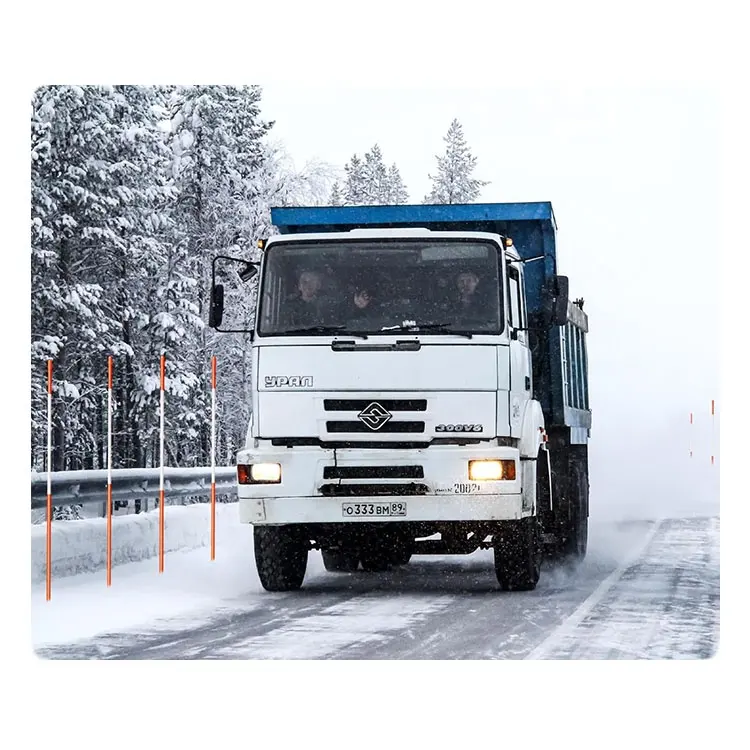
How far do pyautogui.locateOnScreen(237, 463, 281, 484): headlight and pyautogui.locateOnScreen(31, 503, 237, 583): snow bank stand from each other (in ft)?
6.27

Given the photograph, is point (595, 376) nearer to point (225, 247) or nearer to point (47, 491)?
point (47, 491)

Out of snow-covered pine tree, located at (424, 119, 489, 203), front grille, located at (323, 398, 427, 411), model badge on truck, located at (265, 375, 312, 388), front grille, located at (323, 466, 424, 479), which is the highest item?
snow-covered pine tree, located at (424, 119, 489, 203)

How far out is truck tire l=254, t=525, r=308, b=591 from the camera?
A: 12.8 meters

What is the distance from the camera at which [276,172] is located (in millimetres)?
29922

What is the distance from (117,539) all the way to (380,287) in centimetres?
414

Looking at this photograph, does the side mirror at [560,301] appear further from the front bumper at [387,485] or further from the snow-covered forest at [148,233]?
the snow-covered forest at [148,233]

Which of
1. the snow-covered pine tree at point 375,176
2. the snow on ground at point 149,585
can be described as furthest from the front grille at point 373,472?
the snow-covered pine tree at point 375,176

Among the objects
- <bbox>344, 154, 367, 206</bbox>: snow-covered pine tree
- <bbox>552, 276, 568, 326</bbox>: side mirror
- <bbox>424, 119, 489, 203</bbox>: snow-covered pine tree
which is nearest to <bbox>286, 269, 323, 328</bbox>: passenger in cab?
<bbox>552, 276, 568, 326</bbox>: side mirror

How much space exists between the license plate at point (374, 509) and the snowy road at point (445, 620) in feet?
2.38

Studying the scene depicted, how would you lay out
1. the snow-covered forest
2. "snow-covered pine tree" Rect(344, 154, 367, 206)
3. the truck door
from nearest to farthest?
the truck door
the snow-covered forest
"snow-covered pine tree" Rect(344, 154, 367, 206)

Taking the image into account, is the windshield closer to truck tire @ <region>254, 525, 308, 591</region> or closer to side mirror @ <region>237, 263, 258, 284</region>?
side mirror @ <region>237, 263, 258, 284</region>

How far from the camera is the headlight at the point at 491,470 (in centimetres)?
1196

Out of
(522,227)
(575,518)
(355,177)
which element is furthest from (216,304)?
(355,177)
